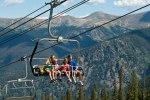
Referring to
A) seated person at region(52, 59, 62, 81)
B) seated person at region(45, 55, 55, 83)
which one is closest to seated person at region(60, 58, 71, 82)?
seated person at region(52, 59, 62, 81)

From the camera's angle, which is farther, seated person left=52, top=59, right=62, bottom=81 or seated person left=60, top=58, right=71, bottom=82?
seated person left=60, top=58, right=71, bottom=82

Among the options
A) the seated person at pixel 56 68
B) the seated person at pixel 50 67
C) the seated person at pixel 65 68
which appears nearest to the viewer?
the seated person at pixel 50 67

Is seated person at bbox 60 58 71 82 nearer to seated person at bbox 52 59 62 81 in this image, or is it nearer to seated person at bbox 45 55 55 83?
seated person at bbox 52 59 62 81

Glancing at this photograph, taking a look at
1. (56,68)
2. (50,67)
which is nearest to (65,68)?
(56,68)

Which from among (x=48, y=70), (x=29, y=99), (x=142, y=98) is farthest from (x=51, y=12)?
(x=142, y=98)

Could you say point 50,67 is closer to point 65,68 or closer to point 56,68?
point 56,68

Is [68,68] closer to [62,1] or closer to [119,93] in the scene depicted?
[62,1]

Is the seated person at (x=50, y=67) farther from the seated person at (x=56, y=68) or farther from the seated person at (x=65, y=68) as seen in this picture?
the seated person at (x=65, y=68)

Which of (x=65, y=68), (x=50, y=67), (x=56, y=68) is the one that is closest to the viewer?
(x=50, y=67)

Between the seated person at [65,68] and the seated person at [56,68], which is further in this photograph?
the seated person at [65,68]

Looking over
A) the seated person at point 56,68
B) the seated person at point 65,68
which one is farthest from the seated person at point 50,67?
the seated person at point 65,68

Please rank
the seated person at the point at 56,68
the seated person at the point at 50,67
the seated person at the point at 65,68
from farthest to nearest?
the seated person at the point at 65,68 → the seated person at the point at 56,68 → the seated person at the point at 50,67

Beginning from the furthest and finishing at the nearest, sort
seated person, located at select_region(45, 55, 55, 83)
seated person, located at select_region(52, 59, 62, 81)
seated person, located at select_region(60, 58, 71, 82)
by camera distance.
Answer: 1. seated person, located at select_region(60, 58, 71, 82)
2. seated person, located at select_region(52, 59, 62, 81)
3. seated person, located at select_region(45, 55, 55, 83)

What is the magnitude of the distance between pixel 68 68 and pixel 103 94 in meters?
177
